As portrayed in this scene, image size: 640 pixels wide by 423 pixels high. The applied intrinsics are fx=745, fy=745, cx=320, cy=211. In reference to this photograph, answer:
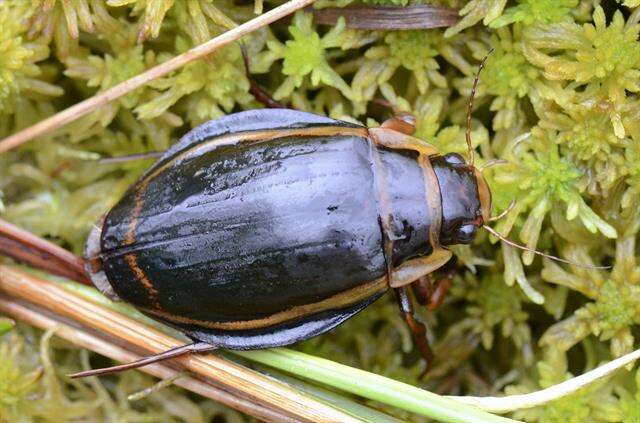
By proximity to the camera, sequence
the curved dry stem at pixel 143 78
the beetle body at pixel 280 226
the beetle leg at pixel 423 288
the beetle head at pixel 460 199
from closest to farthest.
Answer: the beetle body at pixel 280 226 < the beetle head at pixel 460 199 < the curved dry stem at pixel 143 78 < the beetle leg at pixel 423 288

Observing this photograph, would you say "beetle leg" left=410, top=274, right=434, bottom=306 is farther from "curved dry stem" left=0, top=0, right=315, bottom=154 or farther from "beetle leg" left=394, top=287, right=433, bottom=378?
"curved dry stem" left=0, top=0, right=315, bottom=154

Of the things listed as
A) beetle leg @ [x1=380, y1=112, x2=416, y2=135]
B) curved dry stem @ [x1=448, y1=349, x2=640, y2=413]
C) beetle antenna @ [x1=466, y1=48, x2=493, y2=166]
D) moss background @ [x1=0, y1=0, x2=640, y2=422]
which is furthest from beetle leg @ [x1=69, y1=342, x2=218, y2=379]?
beetle antenna @ [x1=466, y1=48, x2=493, y2=166]

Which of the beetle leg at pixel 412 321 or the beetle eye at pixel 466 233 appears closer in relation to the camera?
the beetle eye at pixel 466 233

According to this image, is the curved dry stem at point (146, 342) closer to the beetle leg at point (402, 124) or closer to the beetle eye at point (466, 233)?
the beetle eye at point (466, 233)

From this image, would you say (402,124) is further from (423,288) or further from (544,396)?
(544,396)

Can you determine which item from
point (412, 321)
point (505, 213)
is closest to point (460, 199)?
point (505, 213)

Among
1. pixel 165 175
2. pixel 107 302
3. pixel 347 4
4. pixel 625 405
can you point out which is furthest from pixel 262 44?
pixel 625 405

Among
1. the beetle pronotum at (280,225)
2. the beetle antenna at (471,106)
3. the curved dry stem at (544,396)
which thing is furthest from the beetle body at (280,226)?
the curved dry stem at (544,396)
